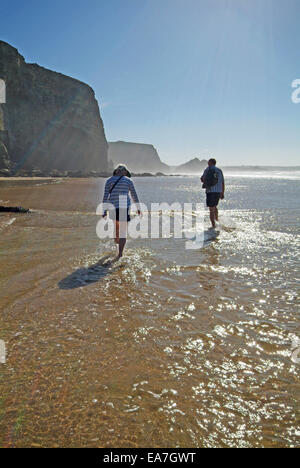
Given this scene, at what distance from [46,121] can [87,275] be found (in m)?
75.2

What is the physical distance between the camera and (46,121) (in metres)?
68.7

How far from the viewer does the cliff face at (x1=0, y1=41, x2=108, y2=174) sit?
53.8m

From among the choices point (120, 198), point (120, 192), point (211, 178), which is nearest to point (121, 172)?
point (120, 192)

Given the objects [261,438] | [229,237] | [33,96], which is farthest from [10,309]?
[33,96]

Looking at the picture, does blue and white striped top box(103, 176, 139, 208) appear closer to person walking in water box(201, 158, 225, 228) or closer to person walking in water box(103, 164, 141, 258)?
person walking in water box(103, 164, 141, 258)

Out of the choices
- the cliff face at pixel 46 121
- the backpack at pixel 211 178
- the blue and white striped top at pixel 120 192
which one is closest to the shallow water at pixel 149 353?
the blue and white striped top at pixel 120 192

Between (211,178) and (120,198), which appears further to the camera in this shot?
(211,178)

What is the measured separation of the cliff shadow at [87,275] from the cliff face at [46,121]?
45.8m

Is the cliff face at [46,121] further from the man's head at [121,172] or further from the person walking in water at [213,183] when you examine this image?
the man's head at [121,172]

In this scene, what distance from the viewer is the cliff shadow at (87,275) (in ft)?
13.1

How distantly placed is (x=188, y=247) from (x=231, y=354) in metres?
4.03

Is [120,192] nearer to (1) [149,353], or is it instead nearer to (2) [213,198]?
(1) [149,353]
